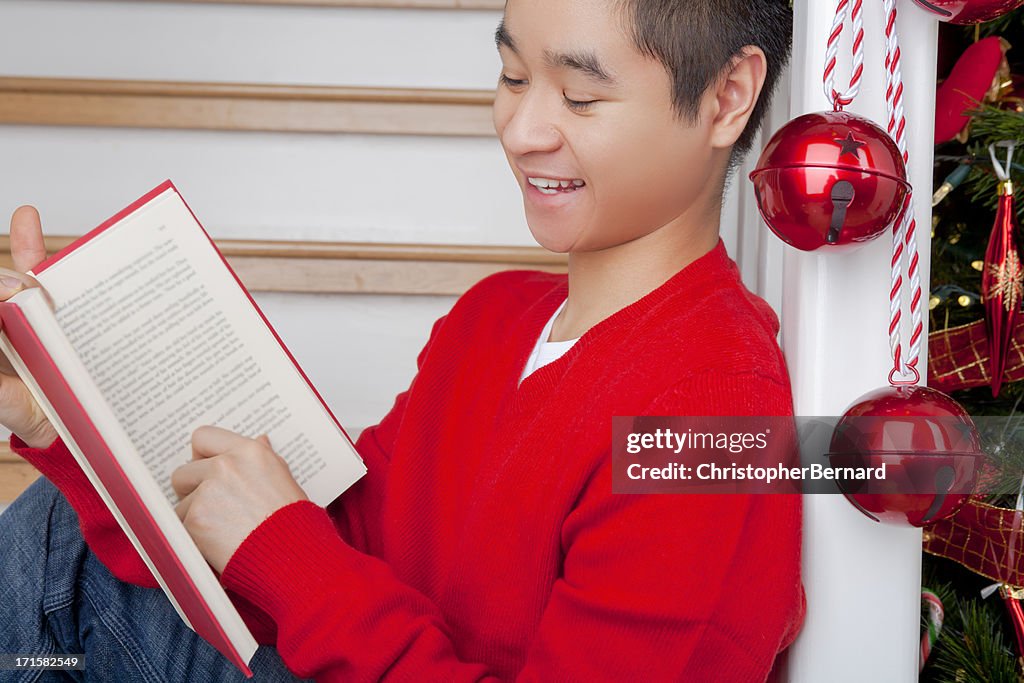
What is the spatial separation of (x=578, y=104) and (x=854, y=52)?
198 mm

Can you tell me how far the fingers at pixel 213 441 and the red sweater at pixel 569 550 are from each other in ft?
0.23

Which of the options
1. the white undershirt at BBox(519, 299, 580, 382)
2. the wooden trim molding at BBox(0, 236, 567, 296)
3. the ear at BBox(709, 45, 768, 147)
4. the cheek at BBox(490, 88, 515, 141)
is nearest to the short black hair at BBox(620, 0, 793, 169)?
the ear at BBox(709, 45, 768, 147)

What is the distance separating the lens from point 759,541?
2.19 feet

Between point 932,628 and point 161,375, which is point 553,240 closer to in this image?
point 161,375

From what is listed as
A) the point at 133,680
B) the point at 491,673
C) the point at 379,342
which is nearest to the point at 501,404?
the point at 491,673

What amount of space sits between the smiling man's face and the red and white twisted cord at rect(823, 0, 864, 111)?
113 mm

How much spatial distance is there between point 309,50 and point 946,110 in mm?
935

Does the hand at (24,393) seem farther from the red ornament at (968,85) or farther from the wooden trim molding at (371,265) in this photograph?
the red ornament at (968,85)

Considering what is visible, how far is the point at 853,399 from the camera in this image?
0.68 m

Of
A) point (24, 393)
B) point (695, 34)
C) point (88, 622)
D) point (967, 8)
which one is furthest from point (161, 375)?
point (967, 8)

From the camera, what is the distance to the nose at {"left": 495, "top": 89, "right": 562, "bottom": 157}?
2.41 feet

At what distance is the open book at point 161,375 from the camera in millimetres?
617

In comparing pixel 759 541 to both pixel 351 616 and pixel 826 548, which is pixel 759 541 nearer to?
pixel 826 548

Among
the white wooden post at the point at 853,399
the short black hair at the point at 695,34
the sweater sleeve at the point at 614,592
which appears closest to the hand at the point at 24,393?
the sweater sleeve at the point at 614,592
